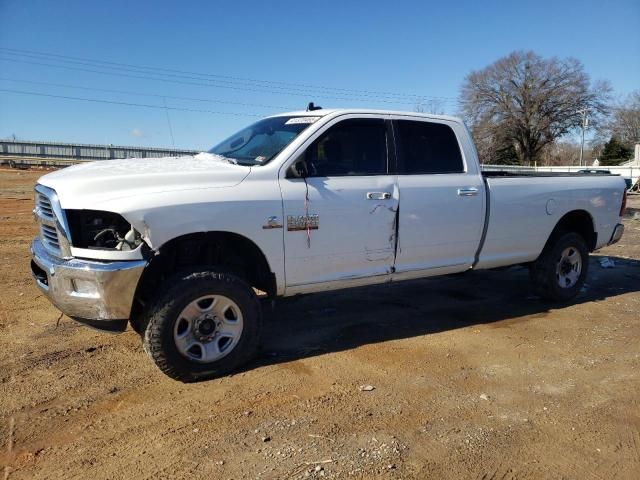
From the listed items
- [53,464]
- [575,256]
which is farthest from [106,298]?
[575,256]

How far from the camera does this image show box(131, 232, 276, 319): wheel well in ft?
13.3

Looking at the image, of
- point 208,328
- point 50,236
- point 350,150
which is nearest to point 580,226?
point 350,150

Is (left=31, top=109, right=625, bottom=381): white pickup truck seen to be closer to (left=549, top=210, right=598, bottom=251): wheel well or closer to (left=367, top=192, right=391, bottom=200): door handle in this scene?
(left=367, top=192, right=391, bottom=200): door handle

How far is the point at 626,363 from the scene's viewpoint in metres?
4.58

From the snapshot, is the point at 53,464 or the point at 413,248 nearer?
the point at 53,464

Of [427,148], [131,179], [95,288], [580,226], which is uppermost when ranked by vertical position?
[427,148]

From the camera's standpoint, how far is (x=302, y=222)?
14.2 feet

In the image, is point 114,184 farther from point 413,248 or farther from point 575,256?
point 575,256

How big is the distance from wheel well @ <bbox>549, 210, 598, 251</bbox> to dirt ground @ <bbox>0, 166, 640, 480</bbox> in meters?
1.05

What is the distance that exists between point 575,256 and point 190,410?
196 inches

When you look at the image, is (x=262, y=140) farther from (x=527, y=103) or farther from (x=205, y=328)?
(x=527, y=103)

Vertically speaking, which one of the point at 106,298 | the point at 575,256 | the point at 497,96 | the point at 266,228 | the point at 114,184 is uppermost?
the point at 497,96

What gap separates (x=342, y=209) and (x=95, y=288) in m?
2.01

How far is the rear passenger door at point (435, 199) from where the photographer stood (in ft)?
16.2
